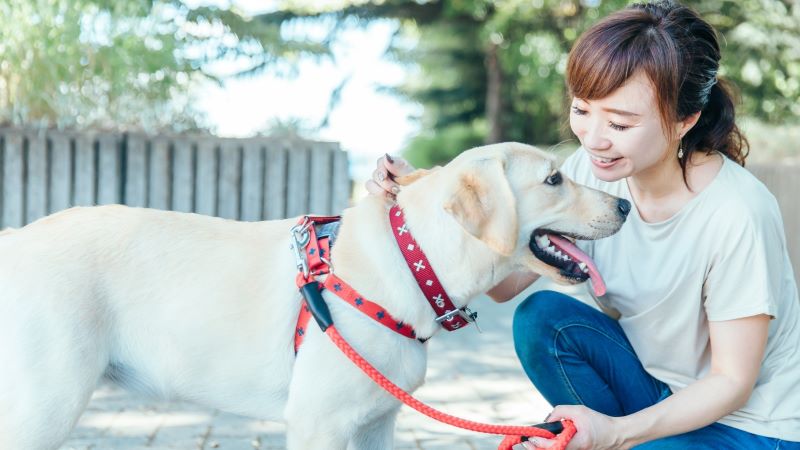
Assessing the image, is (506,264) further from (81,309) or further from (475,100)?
(475,100)

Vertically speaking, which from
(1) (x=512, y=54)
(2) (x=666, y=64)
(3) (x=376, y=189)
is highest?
(1) (x=512, y=54)

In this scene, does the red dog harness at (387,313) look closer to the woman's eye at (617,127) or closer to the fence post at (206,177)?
the woman's eye at (617,127)

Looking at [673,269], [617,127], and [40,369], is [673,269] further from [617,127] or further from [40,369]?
[40,369]

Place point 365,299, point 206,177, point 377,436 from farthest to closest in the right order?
point 206,177, point 377,436, point 365,299

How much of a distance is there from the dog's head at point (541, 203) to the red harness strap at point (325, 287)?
390 millimetres

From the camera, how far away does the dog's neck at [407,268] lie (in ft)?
8.88

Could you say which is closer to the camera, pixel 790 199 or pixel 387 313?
pixel 387 313

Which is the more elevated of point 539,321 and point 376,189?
point 376,189

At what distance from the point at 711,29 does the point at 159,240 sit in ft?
6.86

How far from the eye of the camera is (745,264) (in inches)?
109

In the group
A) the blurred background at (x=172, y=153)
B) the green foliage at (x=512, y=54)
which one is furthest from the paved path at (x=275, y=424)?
the green foliage at (x=512, y=54)

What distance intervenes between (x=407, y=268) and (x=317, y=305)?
324mm

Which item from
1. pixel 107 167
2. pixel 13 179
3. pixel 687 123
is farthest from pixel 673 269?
pixel 13 179

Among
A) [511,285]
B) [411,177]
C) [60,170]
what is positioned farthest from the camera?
[60,170]
